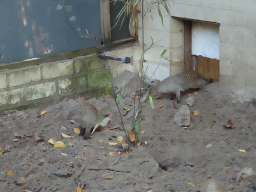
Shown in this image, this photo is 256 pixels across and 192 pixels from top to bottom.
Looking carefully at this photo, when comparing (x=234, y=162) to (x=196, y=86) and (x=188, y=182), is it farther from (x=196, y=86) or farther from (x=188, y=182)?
(x=196, y=86)

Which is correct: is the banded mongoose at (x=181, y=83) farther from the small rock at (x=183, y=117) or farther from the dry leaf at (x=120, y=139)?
the dry leaf at (x=120, y=139)

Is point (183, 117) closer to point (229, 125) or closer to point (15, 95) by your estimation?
point (229, 125)

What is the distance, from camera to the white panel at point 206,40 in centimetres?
507

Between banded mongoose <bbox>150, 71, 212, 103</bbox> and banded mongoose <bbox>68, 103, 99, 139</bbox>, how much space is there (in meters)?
1.08

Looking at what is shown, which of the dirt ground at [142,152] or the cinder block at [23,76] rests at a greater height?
the cinder block at [23,76]

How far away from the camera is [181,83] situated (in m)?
5.06

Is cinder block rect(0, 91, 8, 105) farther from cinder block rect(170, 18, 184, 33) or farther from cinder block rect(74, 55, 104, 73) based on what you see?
cinder block rect(170, 18, 184, 33)

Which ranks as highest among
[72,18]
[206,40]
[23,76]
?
[72,18]

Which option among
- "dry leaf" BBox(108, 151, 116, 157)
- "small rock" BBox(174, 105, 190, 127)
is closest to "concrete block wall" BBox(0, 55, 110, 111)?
"small rock" BBox(174, 105, 190, 127)

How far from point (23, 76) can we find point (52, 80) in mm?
376

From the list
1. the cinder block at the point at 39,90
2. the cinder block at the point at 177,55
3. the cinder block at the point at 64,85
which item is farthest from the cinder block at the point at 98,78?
the cinder block at the point at 177,55

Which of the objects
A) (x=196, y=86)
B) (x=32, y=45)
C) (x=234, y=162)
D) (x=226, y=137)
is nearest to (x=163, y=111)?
(x=196, y=86)

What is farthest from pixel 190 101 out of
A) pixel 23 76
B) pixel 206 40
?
pixel 23 76

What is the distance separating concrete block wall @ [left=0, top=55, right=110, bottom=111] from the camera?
4.68m
